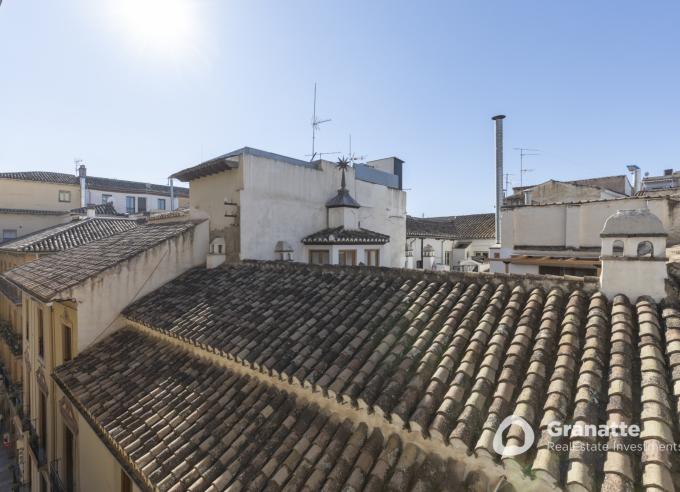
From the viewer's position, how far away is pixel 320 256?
12.5 meters

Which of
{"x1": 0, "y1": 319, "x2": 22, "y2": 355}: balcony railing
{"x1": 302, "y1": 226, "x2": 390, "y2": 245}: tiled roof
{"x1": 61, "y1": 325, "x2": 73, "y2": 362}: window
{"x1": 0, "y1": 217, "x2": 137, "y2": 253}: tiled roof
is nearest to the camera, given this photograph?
{"x1": 61, "y1": 325, "x2": 73, "y2": 362}: window

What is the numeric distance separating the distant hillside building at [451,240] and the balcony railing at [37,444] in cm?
1983

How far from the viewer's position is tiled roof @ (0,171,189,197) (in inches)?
1246

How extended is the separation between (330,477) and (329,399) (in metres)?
0.84

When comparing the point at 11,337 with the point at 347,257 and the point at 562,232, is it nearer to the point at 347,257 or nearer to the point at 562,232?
the point at 347,257

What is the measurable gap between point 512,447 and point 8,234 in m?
39.2

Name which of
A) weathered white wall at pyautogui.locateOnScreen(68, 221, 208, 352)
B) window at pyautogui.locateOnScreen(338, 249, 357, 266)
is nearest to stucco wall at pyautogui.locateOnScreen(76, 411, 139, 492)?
weathered white wall at pyautogui.locateOnScreen(68, 221, 208, 352)

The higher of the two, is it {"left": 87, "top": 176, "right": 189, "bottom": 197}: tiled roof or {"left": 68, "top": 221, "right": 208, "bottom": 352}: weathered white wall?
{"left": 87, "top": 176, "right": 189, "bottom": 197}: tiled roof

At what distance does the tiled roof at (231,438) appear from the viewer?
333 centimetres

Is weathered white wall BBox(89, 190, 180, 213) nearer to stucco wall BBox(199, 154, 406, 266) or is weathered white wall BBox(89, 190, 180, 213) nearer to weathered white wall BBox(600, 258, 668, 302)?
stucco wall BBox(199, 154, 406, 266)

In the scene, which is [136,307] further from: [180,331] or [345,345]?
[345,345]

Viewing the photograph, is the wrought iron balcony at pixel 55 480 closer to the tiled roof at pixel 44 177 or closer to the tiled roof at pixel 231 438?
the tiled roof at pixel 231 438

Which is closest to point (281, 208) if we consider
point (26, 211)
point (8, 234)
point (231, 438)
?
point (231, 438)

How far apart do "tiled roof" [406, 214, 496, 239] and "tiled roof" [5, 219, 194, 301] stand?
1936cm
